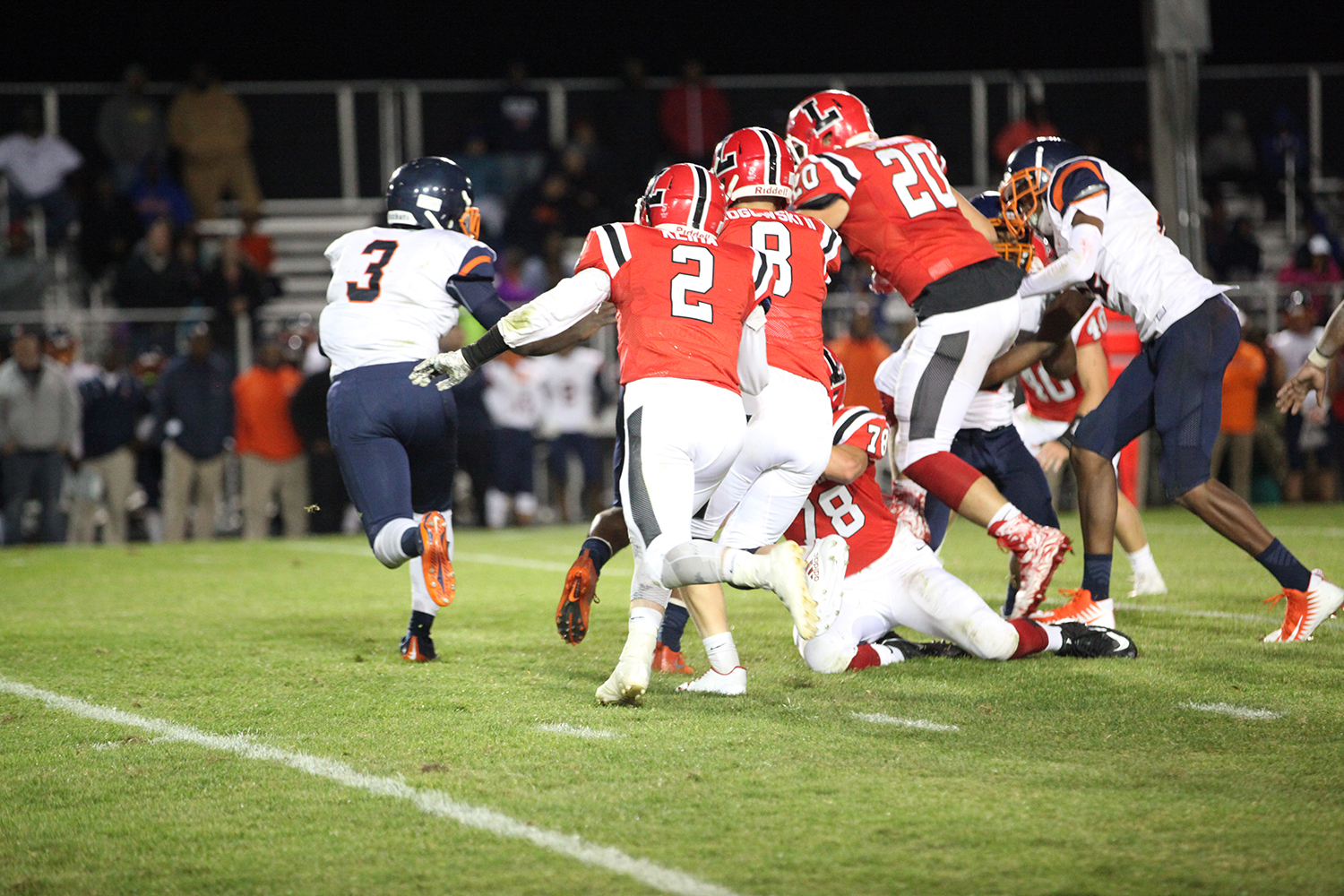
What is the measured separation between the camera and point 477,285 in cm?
536

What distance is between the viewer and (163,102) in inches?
598

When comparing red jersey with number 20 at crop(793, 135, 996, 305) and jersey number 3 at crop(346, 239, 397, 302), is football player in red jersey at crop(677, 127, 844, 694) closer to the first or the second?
red jersey with number 20 at crop(793, 135, 996, 305)

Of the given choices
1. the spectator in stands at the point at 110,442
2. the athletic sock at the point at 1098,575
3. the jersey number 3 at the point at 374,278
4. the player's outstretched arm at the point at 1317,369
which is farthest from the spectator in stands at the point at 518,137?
the player's outstretched arm at the point at 1317,369

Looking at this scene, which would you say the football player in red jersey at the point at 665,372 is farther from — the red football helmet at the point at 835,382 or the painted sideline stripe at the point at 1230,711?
the painted sideline stripe at the point at 1230,711

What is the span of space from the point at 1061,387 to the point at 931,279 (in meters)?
1.56

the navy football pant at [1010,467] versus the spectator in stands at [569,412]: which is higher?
the spectator in stands at [569,412]

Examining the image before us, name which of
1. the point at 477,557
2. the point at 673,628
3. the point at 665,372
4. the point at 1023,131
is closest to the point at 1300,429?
the point at 1023,131

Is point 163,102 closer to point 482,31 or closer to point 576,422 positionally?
point 482,31

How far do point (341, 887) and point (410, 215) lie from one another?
11.0ft

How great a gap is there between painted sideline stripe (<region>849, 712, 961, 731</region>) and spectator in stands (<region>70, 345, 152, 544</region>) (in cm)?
971

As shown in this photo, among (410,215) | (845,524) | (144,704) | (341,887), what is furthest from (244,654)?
(341,887)

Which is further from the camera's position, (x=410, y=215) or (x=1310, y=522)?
(x=1310, y=522)

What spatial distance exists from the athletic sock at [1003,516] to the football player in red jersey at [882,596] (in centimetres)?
24

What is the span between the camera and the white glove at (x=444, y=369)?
15.3 feet
